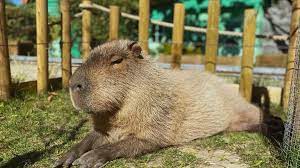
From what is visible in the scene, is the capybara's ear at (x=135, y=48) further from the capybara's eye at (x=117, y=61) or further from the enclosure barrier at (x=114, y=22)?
the enclosure barrier at (x=114, y=22)

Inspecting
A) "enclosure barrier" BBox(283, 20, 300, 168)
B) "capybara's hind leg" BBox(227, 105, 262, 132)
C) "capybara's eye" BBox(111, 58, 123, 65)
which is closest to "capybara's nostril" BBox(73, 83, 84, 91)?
"capybara's eye" BBox(111, 58, 123, 65)

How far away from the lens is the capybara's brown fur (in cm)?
330

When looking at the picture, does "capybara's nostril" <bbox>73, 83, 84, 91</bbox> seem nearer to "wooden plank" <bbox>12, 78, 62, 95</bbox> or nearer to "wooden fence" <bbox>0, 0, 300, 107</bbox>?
"wooden fence" <bbox>0, 0, 300, 107</bbox>

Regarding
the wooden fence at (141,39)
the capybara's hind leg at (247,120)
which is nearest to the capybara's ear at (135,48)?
the wooden fence at (141,39)

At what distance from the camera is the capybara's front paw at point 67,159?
3.20 m

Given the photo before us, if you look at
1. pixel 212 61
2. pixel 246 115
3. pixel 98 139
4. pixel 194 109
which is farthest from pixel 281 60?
pixel 98 139

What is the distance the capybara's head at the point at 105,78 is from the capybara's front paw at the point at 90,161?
36cm

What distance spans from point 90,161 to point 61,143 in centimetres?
65

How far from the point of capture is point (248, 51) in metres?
5.60

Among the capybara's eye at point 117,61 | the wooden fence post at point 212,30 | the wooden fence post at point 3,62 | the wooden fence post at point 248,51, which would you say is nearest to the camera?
the capybara's eye at point 117,61

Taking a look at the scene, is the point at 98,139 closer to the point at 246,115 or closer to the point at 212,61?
the point at 246,115

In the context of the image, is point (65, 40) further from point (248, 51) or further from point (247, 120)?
point (247, 120)

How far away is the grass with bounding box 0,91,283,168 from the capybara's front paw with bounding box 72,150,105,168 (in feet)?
0.27

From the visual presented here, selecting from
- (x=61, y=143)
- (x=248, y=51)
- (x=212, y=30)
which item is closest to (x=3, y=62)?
(x=61, y=143)
